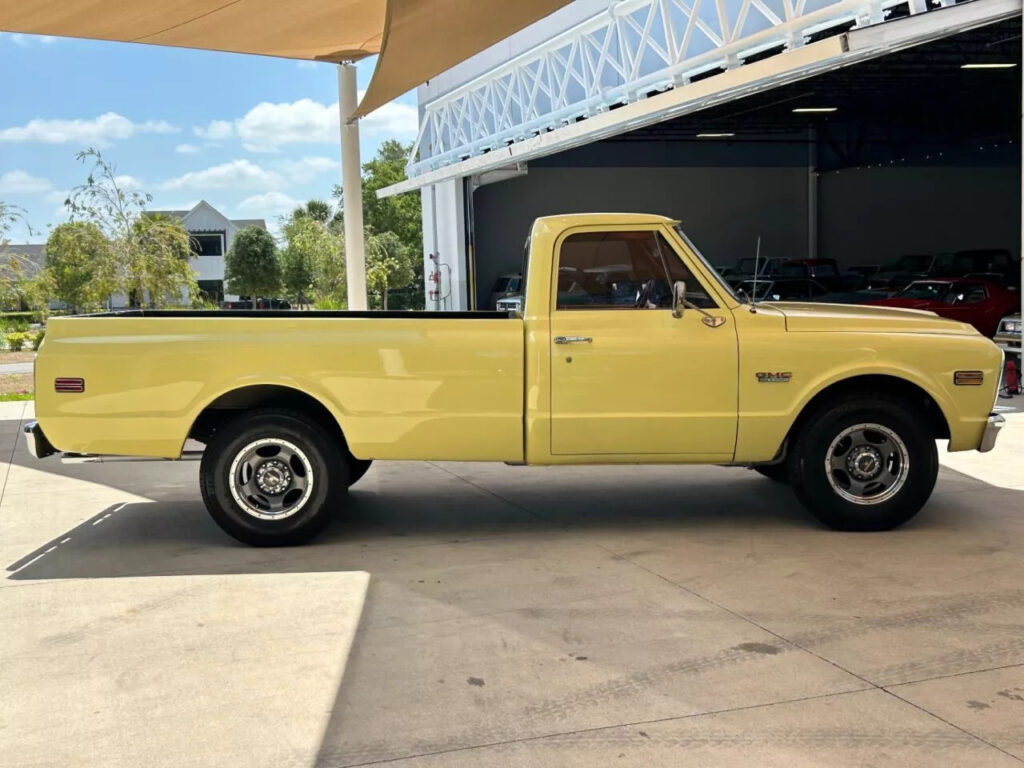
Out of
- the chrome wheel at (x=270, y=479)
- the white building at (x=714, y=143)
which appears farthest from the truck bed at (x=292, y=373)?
the white building at (x=714, y=143)

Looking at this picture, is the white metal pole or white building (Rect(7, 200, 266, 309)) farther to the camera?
white building (Rect(7, 200, 266, 309))

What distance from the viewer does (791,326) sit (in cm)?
703

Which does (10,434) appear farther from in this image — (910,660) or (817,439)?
(910,660)

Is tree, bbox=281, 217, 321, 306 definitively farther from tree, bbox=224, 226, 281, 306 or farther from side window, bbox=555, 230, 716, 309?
side window, bbox=555, 230, 716, 309

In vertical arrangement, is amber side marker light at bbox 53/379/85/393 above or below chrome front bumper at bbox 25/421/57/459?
above

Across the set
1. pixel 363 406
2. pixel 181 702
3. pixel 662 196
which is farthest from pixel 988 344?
pixel 662 196

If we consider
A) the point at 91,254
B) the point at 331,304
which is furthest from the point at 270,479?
the point at 331,304

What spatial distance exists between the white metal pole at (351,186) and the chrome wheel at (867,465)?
12942mm

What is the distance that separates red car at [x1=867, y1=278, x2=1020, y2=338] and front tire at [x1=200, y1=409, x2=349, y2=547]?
610 inches

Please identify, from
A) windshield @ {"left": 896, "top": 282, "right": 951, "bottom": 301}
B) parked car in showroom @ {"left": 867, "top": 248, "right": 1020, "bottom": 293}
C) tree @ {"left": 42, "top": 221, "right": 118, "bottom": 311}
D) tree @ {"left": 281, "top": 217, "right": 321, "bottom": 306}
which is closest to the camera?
windshield @ {"left": 896, "top": 282, "right": 951, "bottom": 301}

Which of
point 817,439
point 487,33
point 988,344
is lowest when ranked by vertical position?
point 817,439

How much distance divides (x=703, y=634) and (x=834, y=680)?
75 cm

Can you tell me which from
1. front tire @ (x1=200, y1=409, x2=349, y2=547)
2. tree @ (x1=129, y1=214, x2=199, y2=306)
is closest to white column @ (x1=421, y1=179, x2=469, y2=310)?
tree @ (x1=129, y1=214, x2=199, y2=306)

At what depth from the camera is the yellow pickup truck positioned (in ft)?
22.5
